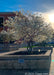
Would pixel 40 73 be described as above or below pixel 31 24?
below

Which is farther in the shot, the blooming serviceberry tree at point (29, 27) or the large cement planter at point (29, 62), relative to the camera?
the blooming serviceberry tree at point (29, 27)

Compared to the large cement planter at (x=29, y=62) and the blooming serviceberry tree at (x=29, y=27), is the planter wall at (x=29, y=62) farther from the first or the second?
the blooming serviceberry tree at (x=29, y=27)

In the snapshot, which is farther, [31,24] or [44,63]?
[31,24]

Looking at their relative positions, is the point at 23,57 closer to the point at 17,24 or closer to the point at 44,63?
the point at 44,63

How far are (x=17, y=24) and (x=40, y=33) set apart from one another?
7.75ft

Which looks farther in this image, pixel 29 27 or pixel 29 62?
pixel 29 27

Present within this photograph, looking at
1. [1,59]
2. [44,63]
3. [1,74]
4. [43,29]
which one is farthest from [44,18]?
[1,74]

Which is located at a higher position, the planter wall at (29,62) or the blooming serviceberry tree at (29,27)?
the blooming serviceberry tree at (29,27)

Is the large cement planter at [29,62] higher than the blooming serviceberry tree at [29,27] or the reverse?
the reverse

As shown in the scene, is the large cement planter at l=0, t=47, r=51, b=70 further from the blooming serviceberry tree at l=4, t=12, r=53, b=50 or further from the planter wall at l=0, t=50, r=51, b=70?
the blooming serviceberry tree at l=4, t=12, r=53, b=50

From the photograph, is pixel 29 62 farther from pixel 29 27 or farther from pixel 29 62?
pixel 29 27

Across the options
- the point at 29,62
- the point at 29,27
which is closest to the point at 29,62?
the point at 29,62

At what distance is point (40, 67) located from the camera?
831cm

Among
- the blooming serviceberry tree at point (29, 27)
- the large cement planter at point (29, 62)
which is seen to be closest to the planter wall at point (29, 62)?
the large cement planter at point (29, 62)
